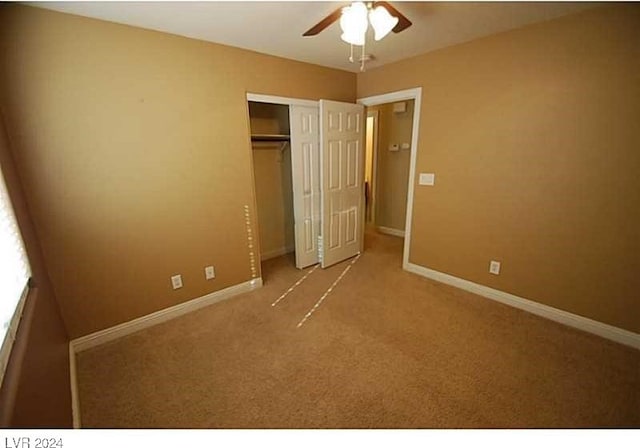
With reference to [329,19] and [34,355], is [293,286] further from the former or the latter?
[329,19]

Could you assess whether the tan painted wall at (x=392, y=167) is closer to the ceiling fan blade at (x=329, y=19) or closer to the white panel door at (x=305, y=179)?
the white panel door at (x=305, y=179)

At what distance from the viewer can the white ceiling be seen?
1.64m

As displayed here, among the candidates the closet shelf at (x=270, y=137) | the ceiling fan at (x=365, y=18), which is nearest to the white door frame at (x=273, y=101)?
the closet shelf at (x=270, y=137)

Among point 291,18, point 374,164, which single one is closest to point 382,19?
point 291,18

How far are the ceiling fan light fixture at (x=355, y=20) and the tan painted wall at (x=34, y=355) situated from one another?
1.87 m

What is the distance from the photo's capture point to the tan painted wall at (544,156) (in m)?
1.76

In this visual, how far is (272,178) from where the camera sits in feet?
11.3

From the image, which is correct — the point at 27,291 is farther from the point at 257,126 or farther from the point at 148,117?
the point at 257,126

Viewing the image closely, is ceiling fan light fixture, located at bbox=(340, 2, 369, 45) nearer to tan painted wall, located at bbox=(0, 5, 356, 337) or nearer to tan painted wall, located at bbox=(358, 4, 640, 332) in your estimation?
tan painted wall, located at bbox=(0, 5, 356, 337)

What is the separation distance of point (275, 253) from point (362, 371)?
7.20 feet

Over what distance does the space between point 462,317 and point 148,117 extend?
289 cm

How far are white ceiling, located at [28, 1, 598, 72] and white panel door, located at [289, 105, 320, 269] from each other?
67cm

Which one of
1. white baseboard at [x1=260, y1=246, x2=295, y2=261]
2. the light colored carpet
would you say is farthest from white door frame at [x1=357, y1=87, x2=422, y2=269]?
white baseboard at [x1=260, y1=246, x2=295, y2=261]
